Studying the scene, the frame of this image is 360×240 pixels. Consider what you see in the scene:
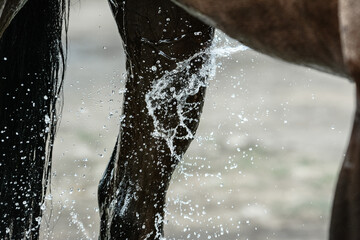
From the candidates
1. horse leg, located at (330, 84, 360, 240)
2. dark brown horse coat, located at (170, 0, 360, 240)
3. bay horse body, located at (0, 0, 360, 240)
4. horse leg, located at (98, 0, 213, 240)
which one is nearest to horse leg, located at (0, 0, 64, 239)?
bay horse body, located at (0, 0, 360, 240)

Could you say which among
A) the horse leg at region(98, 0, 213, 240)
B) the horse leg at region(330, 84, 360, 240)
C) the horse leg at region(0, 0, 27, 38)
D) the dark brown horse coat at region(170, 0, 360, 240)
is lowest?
the horse leg at region(98, 0, 213, 240)

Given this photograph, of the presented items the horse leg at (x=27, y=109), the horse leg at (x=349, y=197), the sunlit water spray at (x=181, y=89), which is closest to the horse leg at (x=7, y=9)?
the horse leg at (x=27, y=109)

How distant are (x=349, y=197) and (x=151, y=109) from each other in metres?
0.96

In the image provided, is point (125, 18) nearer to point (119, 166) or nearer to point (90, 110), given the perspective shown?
point (119, 166)

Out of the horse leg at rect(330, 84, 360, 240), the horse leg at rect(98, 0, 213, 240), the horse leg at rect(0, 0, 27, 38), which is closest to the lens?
the horse leg at rect(330, 84, 360, 240)

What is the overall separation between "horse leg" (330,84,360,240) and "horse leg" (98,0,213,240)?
2.89ft

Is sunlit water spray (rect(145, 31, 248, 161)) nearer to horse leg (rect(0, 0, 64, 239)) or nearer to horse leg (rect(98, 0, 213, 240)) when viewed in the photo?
horse leg (rect(98, 0, 213, 240))

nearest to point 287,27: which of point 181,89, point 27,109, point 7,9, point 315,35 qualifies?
point 315,35

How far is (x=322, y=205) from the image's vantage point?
2408 mm

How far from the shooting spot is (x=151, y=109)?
1.58 metres

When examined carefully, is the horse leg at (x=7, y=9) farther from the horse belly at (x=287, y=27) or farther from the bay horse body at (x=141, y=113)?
the horse belly at (x=287, y=27)

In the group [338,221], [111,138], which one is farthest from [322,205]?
[338,221]

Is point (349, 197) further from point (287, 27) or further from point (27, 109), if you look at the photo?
point (27, 109)

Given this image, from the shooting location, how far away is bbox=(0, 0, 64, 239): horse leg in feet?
5.21
